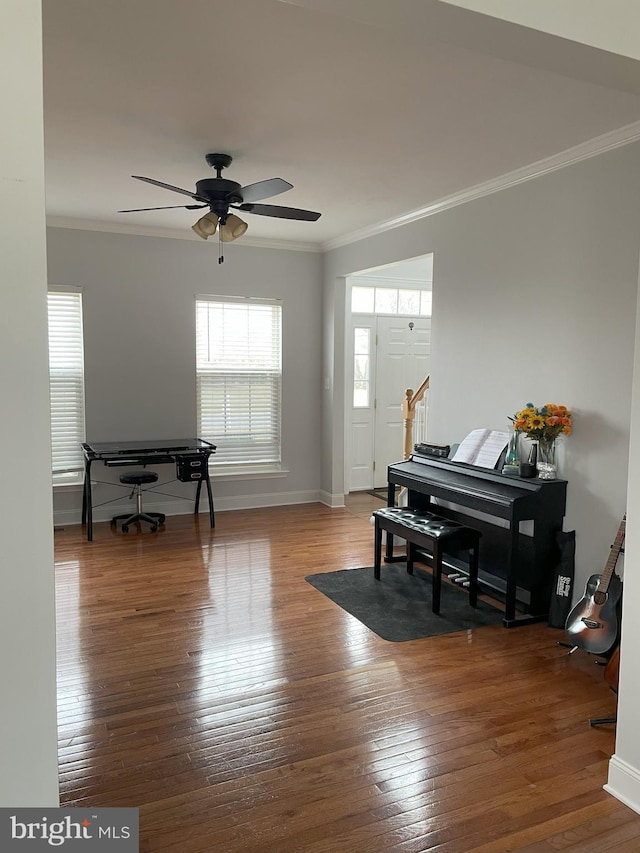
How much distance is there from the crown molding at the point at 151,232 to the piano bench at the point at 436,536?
3289 millimetres

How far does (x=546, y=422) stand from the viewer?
3646 millimetres

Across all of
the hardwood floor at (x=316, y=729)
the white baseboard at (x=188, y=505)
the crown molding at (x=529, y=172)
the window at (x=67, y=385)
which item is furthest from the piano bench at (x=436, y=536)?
the window at (x=67, y=385)

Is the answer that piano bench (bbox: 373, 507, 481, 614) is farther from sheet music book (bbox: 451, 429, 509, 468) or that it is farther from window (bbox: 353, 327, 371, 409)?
window (bbox: 353, 327, 371, 409)

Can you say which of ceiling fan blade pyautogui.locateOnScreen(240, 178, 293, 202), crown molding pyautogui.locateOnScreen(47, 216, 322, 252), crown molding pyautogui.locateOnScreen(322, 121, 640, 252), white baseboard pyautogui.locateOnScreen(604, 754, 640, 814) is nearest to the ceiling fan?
ceiling fan blade pyautogui.locateOnScreen(240, 178, 293, 202)

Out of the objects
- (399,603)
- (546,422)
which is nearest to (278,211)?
(546,422)

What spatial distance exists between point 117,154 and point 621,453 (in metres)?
3.33

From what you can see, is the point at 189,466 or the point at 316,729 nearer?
the point at 316,729

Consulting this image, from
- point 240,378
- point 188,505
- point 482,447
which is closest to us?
point 482,447

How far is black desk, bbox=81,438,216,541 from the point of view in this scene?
536cm

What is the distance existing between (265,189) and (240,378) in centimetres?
329

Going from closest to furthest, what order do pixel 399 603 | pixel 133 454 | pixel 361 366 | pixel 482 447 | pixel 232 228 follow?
pixel 232 228 → pixel 399 603 → pixel 482 447 → pixel 133 454 → pixel 361 366

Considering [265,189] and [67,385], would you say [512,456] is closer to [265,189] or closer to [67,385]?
[265,189]

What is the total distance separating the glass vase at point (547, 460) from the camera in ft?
12.3

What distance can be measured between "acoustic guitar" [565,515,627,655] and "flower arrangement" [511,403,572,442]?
742 millimetres
